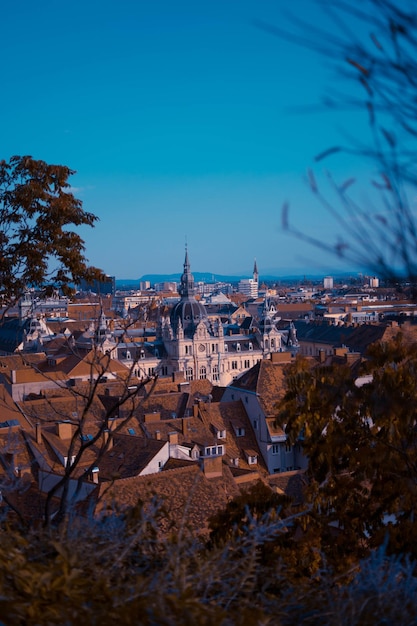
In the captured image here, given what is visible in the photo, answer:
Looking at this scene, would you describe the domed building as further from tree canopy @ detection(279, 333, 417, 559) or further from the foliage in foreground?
the foliage in foreground

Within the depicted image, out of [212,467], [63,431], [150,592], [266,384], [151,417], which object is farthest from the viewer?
[266,384]

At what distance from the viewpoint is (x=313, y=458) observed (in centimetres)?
1129

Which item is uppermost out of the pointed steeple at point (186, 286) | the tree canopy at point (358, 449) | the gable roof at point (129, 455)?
the pointed steeple at point (186, 286)

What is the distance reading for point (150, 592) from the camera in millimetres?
5027

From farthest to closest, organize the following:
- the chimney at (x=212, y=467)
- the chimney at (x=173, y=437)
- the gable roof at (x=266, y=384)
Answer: the gable roof at (x=266, y=384)
the chimney at (x=173, y=437)
the chimney at (x=212, y=467)

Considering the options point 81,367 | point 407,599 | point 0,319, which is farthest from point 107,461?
point 81,367

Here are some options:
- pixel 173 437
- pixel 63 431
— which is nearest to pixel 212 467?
pixel 173 437

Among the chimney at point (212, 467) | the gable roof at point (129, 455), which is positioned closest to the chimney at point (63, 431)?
the gable roof at point (129, 455)

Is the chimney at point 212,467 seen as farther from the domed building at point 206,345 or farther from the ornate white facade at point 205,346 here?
the domed building at point 206,345

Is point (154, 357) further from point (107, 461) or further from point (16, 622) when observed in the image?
point (16, 622)

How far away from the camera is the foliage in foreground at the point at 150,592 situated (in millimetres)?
4660

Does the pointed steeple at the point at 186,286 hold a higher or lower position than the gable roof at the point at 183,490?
higher

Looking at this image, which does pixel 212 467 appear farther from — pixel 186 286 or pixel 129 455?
pixel 186 286

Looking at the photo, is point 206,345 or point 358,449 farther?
point 206,345
